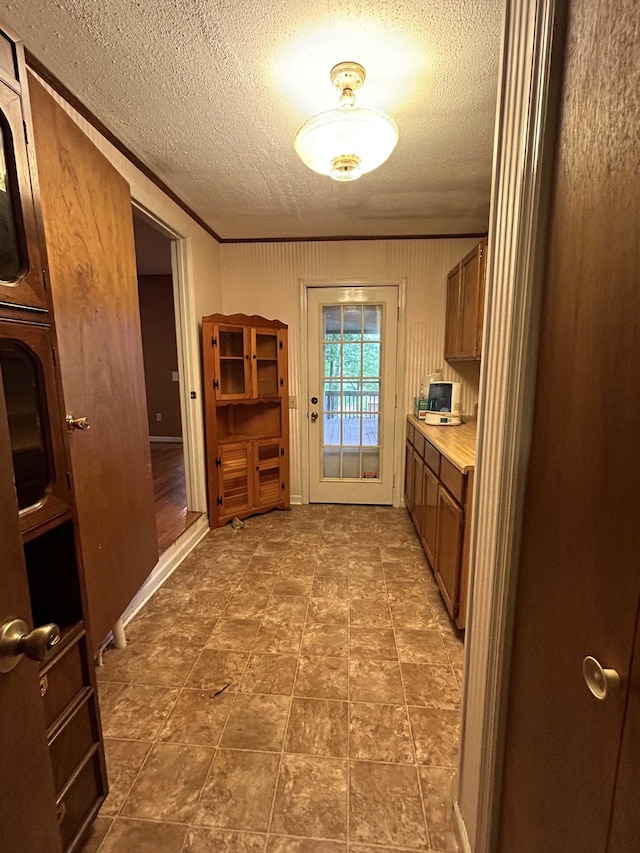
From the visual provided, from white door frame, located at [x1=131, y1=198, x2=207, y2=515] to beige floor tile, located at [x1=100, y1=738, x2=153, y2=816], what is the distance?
1.90 meters

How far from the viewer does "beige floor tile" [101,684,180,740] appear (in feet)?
4.97

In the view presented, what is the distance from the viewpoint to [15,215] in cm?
92

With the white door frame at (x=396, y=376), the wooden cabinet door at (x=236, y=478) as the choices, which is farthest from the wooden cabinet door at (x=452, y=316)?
the wooden cabinet door at (x=236, y=478)

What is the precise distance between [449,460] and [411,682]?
1087 millimetres

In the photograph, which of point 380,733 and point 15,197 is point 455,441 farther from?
point 15,197

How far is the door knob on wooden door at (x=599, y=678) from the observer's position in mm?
526

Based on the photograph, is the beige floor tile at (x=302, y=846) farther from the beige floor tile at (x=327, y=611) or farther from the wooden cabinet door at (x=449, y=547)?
the wooden cabinet door at (x=449, y=547)

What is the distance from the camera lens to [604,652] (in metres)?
0.56

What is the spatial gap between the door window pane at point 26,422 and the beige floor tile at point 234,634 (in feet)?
4.49

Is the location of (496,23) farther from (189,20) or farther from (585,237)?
(585,237)

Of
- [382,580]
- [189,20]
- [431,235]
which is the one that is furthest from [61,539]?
[431,235]

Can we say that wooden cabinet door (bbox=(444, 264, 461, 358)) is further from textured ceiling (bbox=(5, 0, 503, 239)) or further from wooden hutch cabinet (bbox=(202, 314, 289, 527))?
wooden hutch cabinet (bbox=(202, 314, 289, 527))

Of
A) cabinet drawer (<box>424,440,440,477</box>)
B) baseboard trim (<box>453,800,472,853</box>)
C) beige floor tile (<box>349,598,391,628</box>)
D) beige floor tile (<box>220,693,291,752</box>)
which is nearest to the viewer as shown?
baseboard trim (<box>453,800,472,853</box>)

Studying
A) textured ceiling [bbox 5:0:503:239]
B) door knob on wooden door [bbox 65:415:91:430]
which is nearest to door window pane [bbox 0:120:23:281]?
door knob on wooden door [bbox 65:415:91:430]
